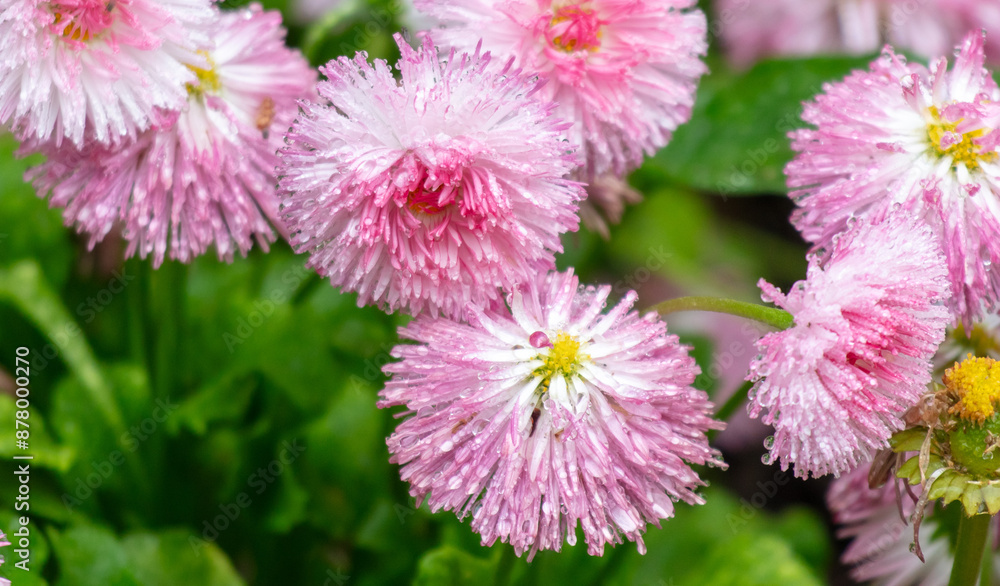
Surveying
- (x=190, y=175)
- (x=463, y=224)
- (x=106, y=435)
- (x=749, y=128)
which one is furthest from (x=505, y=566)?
(x=749, y=128)

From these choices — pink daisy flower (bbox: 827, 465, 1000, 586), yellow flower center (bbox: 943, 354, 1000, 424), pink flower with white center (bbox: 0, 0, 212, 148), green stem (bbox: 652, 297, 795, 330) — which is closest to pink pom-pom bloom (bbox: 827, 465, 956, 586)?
pink daisy flower (bbox: 827, 465, 1000, 586)

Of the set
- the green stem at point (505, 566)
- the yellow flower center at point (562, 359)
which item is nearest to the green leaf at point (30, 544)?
the green stem at point (505, 566)

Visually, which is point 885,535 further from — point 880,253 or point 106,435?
point 106,435

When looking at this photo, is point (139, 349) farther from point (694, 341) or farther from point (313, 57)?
point (694, 341)

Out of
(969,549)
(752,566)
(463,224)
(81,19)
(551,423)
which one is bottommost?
(752,566)

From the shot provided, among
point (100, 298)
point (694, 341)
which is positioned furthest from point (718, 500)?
point (100, 298)

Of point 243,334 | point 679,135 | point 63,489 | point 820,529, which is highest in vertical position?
point 679,135
